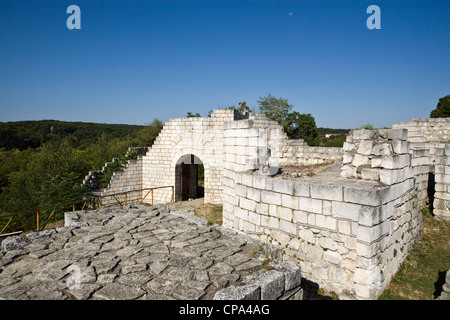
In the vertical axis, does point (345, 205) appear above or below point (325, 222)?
above

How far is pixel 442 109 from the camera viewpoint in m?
31.1

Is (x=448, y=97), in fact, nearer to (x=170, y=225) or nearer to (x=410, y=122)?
(x=410, y=122)

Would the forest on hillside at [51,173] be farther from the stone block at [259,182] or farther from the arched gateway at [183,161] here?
the stone block at [259,182]

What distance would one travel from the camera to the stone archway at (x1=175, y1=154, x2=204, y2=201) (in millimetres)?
15359

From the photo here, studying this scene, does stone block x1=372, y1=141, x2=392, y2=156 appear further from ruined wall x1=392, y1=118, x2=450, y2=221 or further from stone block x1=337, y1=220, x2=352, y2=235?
ruined wall x1=392, y1=118, x2=450, y2=221

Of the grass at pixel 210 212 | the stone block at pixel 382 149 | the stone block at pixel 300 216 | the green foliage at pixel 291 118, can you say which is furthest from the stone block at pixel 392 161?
the green foliage at pixel 291 118

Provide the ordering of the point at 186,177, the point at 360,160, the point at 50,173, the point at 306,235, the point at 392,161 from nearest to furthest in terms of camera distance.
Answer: the point at 392,161 → the point at 306,235 → the point at 360,160 → the point at 186,177 → the point at 50,173

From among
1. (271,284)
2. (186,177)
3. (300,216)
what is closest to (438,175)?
(300,216)

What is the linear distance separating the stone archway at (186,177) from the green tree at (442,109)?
93.6 ft

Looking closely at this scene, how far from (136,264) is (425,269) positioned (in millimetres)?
5593

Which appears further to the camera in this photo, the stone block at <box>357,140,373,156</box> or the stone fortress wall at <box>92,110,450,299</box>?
the stone block at <box>357,140,373,156</box>

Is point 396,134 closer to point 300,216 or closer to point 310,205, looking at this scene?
point 310,205

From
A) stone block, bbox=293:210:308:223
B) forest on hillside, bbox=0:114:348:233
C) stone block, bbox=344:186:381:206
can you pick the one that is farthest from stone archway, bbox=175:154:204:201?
stone block, bbox=344:186:381:206

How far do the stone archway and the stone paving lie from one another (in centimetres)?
977
